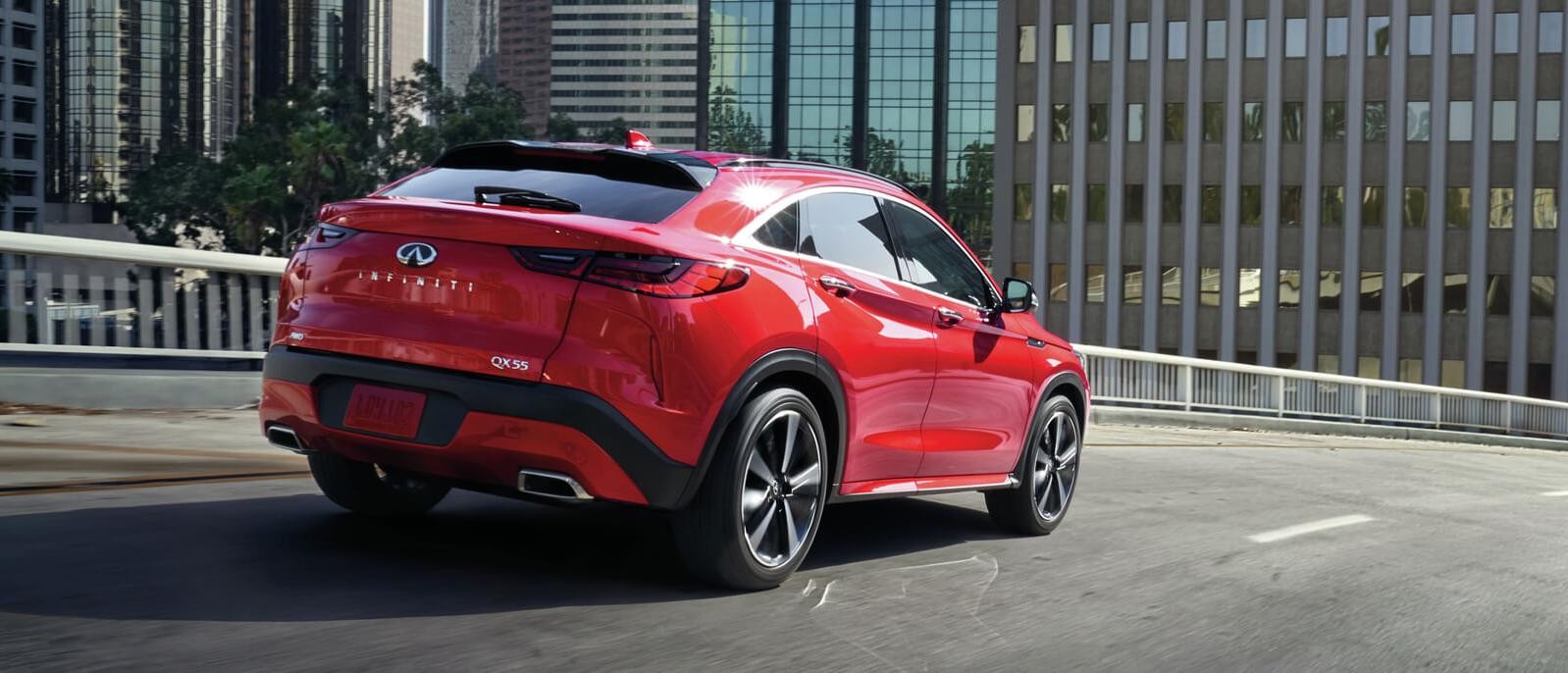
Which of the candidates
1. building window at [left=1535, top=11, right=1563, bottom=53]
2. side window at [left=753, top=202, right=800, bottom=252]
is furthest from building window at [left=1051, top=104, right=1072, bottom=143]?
side window at [left=753, top=202, right=800, bottom=252]

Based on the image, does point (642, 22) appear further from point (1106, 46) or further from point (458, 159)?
point (458, 159)

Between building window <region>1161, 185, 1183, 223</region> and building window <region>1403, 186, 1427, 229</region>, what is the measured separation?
28.1 ft

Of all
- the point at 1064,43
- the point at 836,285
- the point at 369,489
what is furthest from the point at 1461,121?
the point at 369,489

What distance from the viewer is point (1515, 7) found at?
6041 cm

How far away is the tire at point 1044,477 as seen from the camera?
7523 millimetres

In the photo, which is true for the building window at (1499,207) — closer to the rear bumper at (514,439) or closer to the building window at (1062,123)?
the building window at (1062,123)

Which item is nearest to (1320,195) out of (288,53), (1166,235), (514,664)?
(1166,235)

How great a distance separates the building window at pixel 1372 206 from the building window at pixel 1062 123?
1195cm

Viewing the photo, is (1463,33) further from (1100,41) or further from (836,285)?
(836,285)

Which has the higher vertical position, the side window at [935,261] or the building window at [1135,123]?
the building window at [1135,123]

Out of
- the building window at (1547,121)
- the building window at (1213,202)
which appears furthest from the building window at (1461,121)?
the building window at (1213,202)

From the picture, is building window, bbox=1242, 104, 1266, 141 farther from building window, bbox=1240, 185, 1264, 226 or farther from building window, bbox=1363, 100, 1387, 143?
building window, bbox=1363, 100, 1387, 143

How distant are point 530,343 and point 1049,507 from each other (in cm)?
355

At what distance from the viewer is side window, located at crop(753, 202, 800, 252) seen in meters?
5.60
